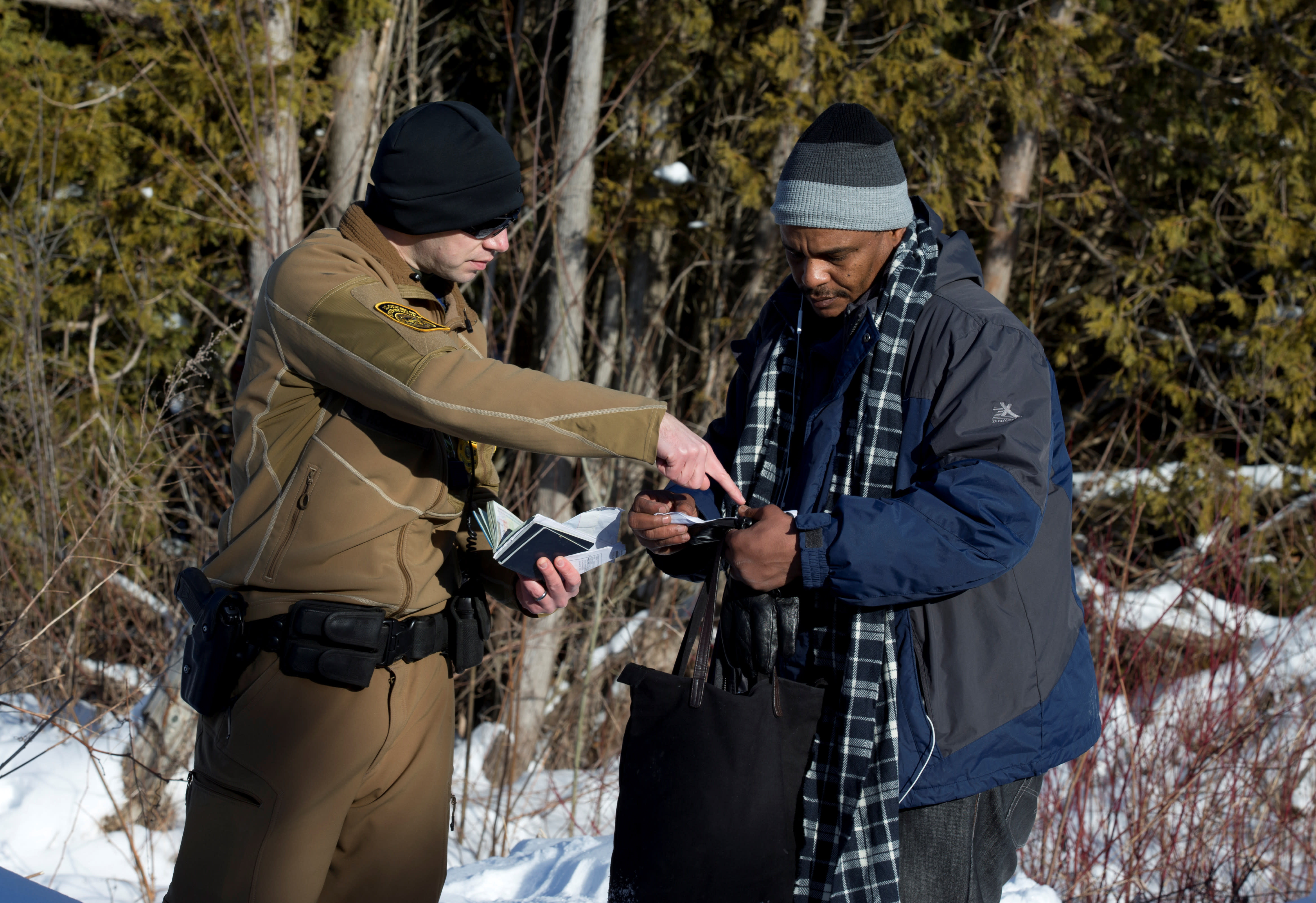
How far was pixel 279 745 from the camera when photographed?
5.78 feet

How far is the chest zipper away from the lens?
5.80ft

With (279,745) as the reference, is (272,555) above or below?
above

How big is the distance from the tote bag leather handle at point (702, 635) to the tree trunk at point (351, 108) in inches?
192

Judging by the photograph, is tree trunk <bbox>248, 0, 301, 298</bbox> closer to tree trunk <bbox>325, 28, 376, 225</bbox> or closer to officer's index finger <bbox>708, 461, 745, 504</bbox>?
tree trunk <bbox>325, 28, 376, 225</bbox>

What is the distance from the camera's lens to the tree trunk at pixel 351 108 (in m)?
5.98

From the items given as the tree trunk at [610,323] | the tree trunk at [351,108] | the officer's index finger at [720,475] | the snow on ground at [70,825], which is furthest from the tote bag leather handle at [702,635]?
the tree trunk at [610,323]

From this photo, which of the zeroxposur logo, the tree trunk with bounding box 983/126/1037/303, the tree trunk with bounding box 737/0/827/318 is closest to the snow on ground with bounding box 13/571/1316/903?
the zeroxposur logo

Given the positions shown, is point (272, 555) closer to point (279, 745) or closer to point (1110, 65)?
point (279, 745)

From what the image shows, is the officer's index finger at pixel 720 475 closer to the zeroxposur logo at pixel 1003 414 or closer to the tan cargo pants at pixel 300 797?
the zeroxposur logo at pixel 1003 414

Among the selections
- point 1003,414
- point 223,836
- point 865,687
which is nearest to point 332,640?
point 223,836

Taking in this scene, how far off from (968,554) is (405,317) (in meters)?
1.07

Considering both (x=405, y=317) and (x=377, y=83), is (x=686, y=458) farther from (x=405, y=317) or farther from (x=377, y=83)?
(x=377, y=83)

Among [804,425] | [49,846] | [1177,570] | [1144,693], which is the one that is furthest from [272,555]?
[1177,570]

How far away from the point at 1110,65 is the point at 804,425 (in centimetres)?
621
